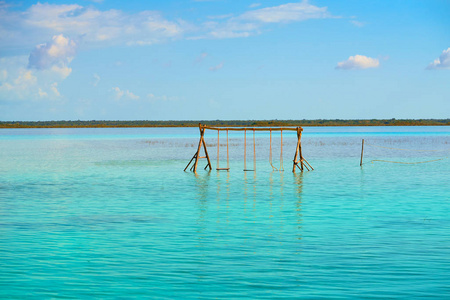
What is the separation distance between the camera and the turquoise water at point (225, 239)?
1023cm

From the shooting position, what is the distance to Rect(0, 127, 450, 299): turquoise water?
33.6 feet

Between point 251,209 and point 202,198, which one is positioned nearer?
point 251,209

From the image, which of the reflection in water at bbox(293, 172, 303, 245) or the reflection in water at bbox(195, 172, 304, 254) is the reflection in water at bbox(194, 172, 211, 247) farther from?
the reflection in water at bbox(293, 172, 303, 245)

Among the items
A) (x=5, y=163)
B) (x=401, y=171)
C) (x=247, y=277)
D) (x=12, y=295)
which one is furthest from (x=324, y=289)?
(x=5, y=163)

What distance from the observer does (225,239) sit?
14.1m

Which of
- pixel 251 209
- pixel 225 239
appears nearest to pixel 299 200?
pixel 251 209

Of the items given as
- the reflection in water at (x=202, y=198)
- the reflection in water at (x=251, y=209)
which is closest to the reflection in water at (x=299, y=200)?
the reflection in water at (x=251, y=209)

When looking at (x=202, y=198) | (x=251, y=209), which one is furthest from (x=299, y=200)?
(x=202, y=198)

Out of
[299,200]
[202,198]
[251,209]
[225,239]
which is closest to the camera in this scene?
[225,239]

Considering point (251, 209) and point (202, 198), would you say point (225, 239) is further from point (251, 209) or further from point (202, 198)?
point (202, 198)

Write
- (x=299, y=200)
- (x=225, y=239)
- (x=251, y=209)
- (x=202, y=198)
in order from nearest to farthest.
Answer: (x=225, y=239) → (x=251, y=209) → (x=299, y=200) → (x=202, y=198)

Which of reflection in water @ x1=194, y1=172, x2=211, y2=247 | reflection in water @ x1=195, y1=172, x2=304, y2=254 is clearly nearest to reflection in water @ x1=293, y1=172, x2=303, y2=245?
reflection in water @ x1=195, y1=172, x2=304, y2=254

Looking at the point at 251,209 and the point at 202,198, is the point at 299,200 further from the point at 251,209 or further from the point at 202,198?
the point at 202,198

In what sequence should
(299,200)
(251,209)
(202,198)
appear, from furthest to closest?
(202,198) < (299,200) < (251,209)
